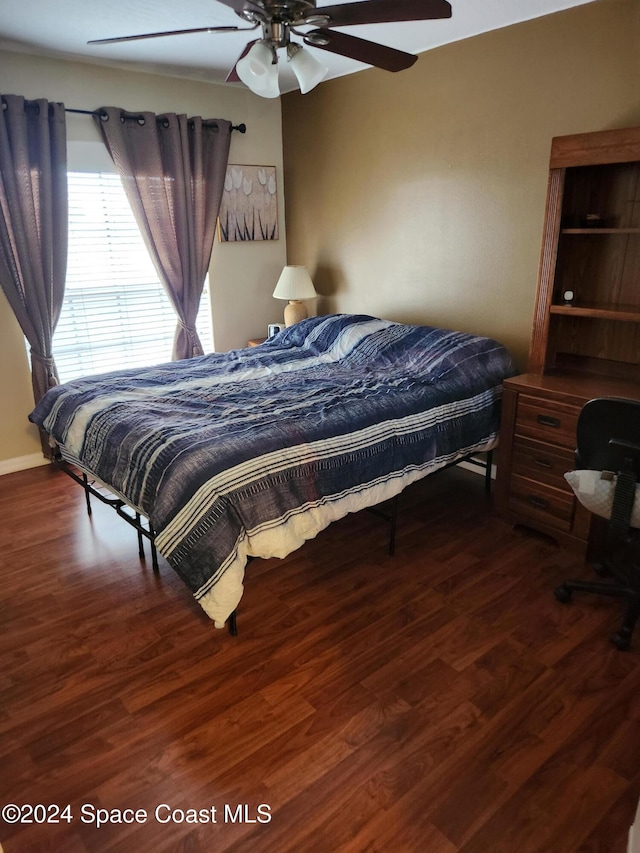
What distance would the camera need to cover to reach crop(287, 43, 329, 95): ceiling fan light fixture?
2061mm

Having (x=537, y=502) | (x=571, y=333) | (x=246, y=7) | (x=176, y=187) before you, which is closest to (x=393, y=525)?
(x=537, y=502)

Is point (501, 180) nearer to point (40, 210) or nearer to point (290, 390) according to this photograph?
point (290, 390)

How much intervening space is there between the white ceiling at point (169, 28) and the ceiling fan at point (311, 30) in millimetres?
848

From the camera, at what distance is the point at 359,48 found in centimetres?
203

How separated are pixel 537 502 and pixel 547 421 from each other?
0.42 m

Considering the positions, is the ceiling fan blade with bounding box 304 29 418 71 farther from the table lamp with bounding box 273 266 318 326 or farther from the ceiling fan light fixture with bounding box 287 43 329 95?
the table lamp with bounding box 273 266 318 326

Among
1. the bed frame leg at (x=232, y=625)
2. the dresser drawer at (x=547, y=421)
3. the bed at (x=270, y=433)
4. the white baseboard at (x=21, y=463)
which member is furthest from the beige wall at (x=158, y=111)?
the dresser drawer at (x=547, y=421)

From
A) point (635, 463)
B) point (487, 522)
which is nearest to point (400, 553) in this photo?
point (487, 522)

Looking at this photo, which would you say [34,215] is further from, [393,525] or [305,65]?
[393,525]

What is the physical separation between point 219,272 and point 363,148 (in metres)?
1.39

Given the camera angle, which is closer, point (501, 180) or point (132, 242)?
point (501, 180)

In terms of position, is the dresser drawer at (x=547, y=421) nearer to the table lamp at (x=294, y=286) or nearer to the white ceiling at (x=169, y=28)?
the white ceiling at (x=169, y=28)

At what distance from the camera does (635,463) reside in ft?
6.35

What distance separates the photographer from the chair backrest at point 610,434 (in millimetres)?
1904
